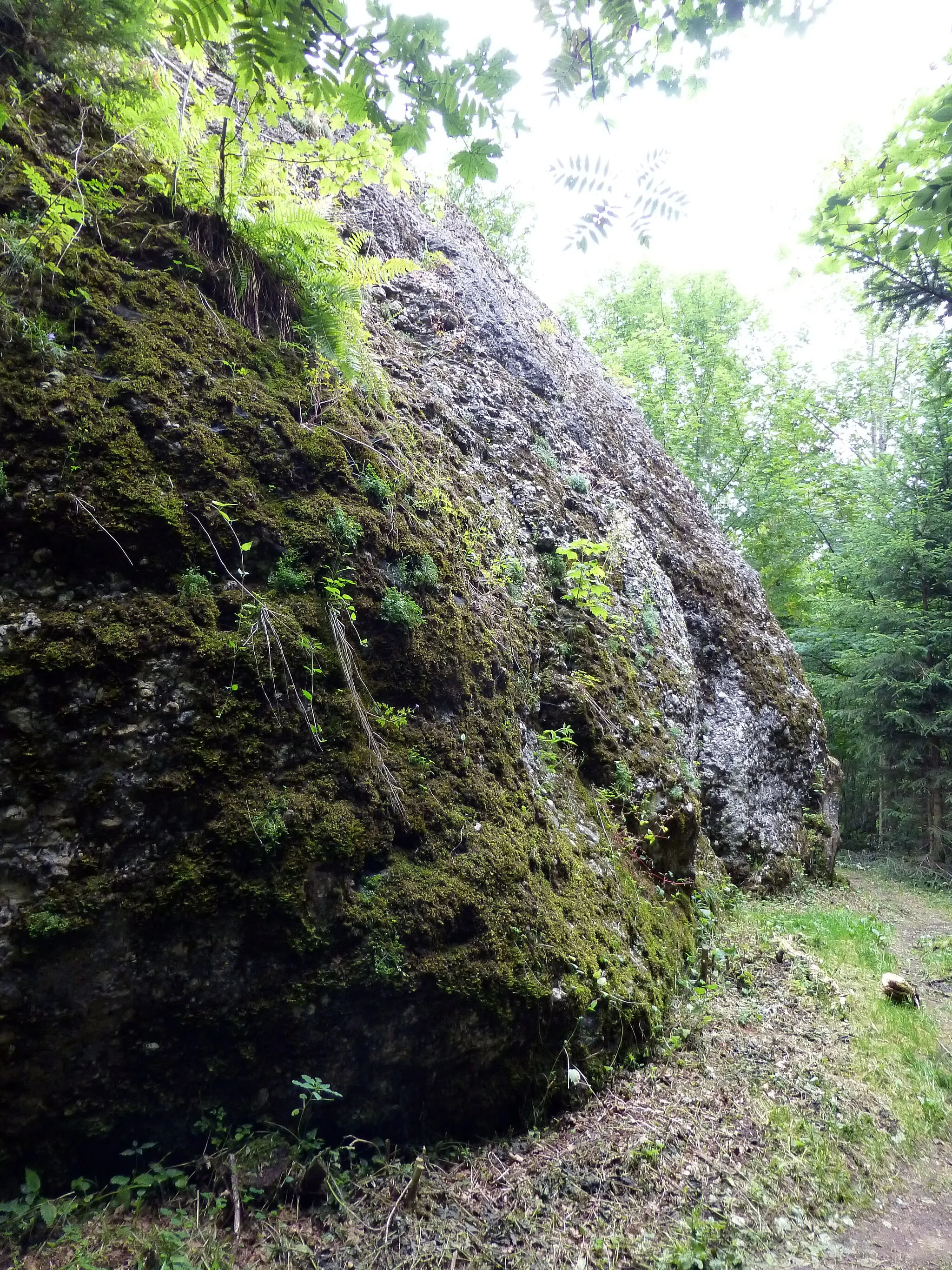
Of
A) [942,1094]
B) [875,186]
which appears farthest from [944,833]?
[875,186]

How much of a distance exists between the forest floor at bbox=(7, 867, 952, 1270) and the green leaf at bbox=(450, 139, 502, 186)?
11.8 feet

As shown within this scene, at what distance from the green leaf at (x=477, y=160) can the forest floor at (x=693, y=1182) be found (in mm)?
3595

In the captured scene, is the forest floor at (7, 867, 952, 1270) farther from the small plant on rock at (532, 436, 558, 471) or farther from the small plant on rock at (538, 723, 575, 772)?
the small plant on rock at (532, 436, 558, 471)

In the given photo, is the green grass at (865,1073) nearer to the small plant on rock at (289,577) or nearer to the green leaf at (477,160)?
the small plant on rock at (289,577)

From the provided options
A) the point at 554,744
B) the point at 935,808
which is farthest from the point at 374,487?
the point at 935,808

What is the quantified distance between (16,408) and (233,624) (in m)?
1.23

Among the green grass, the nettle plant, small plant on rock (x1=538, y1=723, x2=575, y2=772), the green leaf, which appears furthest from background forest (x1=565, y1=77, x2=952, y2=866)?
the green grass

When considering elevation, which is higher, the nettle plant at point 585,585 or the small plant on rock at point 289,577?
the nettle plant at point 585,585

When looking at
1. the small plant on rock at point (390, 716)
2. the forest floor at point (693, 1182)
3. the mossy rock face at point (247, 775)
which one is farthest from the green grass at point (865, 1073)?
the small plant on rock at point (390, 716)

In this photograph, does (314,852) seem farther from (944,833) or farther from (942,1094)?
(944,833)

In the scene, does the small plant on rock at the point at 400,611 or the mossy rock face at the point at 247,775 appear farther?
the small plant on rock at the point at 400,611

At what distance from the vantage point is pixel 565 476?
303 inches

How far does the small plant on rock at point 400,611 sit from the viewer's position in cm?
371

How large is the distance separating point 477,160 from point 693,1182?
4129mm
